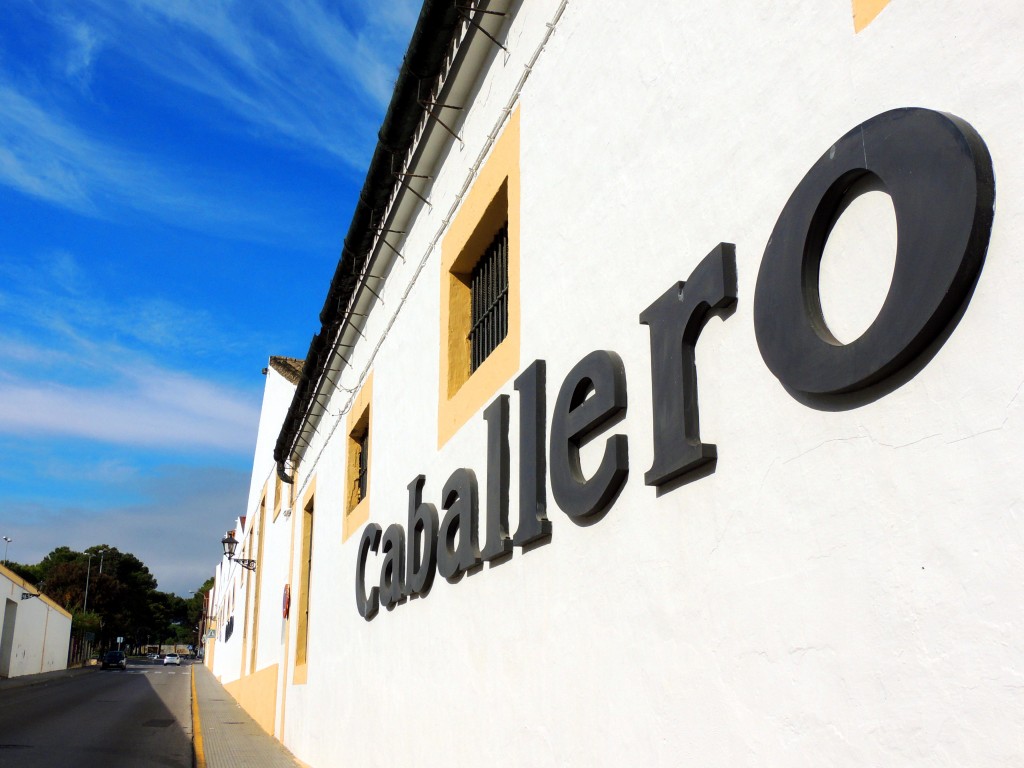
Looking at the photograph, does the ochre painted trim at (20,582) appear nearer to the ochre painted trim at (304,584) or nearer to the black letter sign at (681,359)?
the ochre painted trim at (304,584)

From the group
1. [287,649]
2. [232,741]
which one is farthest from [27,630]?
[287,649]

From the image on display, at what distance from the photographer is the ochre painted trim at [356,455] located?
8.62m

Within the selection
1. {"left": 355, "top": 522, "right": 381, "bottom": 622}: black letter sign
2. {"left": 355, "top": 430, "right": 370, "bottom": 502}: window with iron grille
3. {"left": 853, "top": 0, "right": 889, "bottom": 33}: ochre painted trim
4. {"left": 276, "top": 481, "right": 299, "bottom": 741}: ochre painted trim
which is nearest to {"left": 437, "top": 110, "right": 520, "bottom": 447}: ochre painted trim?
{"left": 355, "top": 522, "right": 381, "bottom": 622}: black letter sign

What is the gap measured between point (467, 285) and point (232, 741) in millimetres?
10024

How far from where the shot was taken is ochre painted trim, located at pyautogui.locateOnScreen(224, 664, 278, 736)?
14398 millimetres

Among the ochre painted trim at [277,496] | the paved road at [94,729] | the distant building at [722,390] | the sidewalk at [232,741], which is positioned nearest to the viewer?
the distant building at [722,390]

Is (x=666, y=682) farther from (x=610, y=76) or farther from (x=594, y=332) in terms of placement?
(x=610, y=76)

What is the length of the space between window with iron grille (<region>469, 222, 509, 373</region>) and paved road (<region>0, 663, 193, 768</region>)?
7.82m

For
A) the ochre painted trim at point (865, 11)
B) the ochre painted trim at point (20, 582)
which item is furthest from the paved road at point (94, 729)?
the ochre painted trim at point (865, 11)

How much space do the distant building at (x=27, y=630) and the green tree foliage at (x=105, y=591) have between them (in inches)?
333

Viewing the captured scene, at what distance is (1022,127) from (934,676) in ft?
3.91

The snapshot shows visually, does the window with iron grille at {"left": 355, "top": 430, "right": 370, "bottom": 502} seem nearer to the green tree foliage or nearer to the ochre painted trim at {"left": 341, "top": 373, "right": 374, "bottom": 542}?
the ochre painted trim at {"left": 341, "top": 373, "right": 374, "bottom": 542}

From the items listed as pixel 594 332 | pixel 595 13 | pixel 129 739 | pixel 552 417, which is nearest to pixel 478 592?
pixel 552 417

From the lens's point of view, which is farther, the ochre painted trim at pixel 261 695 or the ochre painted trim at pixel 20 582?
the ochre painted trim at pixel 20 582
